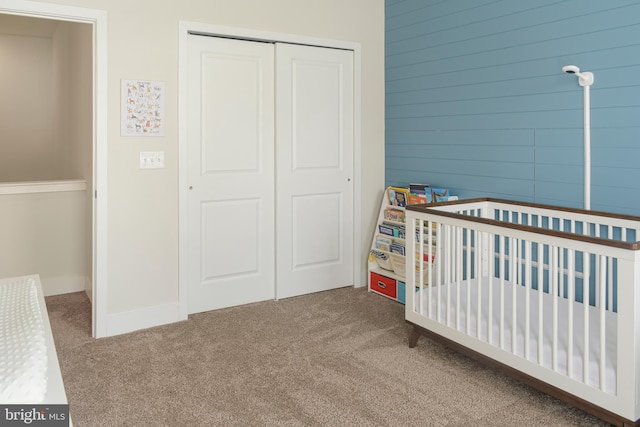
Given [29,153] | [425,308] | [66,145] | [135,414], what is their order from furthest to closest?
1. [29,153]
2. [66,145]
3. [425,308]
4. [135,414]

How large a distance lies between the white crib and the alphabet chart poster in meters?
1.66

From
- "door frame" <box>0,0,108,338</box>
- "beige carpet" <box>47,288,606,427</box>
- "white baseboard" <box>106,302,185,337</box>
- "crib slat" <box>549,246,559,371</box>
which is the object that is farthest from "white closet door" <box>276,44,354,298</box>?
"crib slat" <box>549,246,559,371</box>

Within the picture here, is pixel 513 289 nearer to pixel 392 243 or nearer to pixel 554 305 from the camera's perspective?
pixel 554 305

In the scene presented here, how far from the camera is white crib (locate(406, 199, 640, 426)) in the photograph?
1.78m

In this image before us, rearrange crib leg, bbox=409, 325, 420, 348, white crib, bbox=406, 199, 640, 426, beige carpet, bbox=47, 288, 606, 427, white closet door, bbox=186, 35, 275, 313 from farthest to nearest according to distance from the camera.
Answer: white closet door, bbox=186, 35, 275, 313, crib leg, bbox=409, 325, 420, 348, beige carpet, bbox=47, 288, 606, 427, white crib, bbox=406, 199, 640, 426

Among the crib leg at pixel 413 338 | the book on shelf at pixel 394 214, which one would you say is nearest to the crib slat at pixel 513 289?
the crib leg at pixel 413 338

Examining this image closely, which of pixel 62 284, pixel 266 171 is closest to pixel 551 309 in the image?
pixel 266 171

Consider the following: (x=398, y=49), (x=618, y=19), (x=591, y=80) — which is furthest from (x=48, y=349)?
(x=398, y=49)

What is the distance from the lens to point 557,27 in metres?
2.73

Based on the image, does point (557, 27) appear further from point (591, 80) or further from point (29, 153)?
point (29, 153)

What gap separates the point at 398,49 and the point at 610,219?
2.11m

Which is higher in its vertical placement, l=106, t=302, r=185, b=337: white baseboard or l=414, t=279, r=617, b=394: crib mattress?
l=414, t=279, r=617, b=394: crib mattress

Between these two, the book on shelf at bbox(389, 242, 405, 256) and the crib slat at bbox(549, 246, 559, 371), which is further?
the book on shelf at bbox(389, 242, 405, 256)

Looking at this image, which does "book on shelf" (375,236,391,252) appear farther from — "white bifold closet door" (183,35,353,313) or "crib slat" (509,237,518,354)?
"crib slat" (509,237,518,354)
